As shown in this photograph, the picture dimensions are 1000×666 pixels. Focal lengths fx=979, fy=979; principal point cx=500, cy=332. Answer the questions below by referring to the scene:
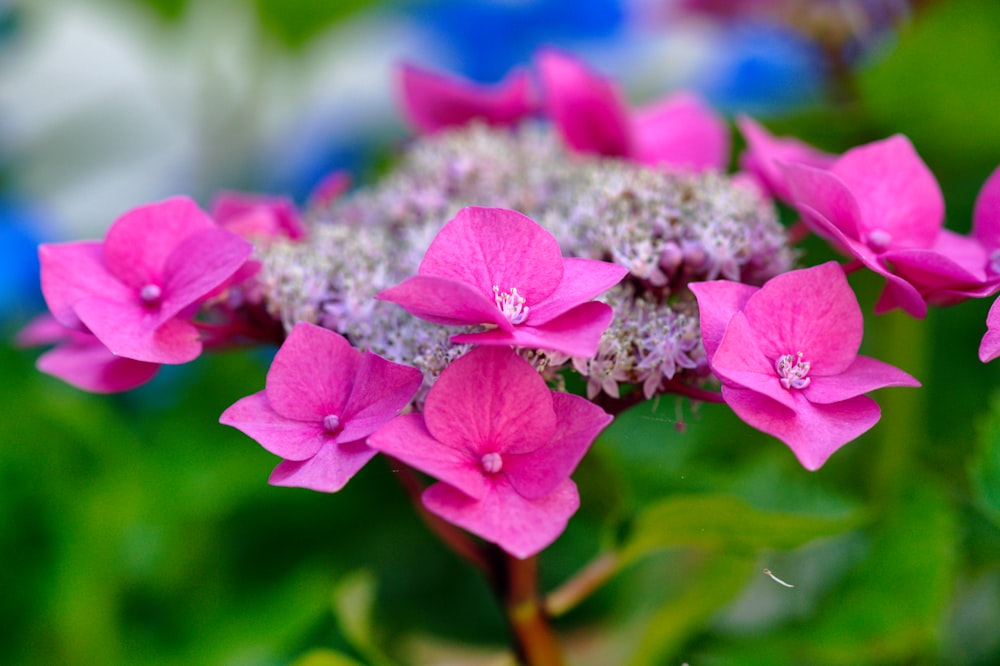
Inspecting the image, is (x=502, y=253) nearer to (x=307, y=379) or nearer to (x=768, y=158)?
(x=307, y=379)

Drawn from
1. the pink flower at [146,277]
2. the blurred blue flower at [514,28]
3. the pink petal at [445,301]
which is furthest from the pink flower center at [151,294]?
the blurred blue flower at [514,28]

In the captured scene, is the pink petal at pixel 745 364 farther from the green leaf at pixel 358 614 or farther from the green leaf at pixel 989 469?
the green leaf at pixel 358 614

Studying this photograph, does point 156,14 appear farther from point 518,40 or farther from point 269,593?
point 269,593

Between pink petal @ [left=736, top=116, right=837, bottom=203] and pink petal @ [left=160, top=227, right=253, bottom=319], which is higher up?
pink petal @ [left=160, top=227, right=253, bottom=319]

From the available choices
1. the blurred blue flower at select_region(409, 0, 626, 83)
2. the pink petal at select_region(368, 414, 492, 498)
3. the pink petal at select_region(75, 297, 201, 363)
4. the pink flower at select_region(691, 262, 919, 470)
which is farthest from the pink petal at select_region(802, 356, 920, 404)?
the blurred blue flower at select_region(409, 0, 626, 83)

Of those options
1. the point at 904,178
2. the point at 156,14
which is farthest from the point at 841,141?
the point at 156,14

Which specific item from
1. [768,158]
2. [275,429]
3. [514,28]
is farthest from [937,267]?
[514,28]

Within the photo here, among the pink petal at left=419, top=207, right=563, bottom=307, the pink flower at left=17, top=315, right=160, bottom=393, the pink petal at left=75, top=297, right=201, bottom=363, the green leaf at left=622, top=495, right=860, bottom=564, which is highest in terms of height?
the pink petal at left=419, top=207, right=563, bottom=307

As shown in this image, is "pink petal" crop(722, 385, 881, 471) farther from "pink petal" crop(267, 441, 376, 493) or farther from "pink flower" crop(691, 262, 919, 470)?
"pink petal" crop(267, 441, 376, 493)
